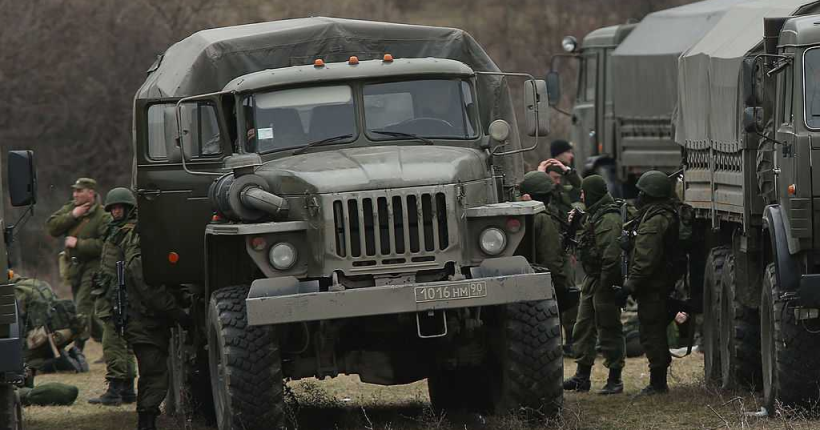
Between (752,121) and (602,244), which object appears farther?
(602,244)

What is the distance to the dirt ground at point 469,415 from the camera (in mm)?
11906

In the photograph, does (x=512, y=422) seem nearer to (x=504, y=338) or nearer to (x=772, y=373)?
(x=504, y=338)

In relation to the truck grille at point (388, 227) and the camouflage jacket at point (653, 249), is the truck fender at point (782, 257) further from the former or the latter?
the camouflage jacket at point (653, 249)

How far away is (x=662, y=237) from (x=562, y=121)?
25.0 meters

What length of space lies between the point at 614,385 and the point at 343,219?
15.7 feet

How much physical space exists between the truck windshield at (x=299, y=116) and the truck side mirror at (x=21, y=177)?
159cm

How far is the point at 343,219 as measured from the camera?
1097 cm

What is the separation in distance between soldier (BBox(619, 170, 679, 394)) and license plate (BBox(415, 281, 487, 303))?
3662 mm

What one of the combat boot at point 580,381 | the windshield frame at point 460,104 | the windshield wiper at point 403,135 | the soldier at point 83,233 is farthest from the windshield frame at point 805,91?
the soldier at point 83,233

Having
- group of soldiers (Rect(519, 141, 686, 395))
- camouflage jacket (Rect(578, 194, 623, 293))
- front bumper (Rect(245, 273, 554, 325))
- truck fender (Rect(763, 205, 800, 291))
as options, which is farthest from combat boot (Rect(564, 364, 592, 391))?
front bumper (Rect(245, 273, 554, 325))

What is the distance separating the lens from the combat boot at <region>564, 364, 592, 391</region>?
15.3 metres

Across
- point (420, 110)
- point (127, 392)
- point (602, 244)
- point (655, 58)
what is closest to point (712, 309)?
point (602, 244)

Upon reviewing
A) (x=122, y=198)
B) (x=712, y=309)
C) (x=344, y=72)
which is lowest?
(x=712, y=309)

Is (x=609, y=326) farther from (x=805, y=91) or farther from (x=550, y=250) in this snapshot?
(x=805, y=91)
